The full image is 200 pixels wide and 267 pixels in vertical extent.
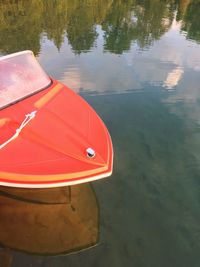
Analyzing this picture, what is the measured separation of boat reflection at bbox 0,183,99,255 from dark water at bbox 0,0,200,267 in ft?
0.96

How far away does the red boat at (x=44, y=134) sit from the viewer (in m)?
8.40

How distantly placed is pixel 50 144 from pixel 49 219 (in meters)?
2.14

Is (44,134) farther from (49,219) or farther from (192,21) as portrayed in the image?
(192,21)

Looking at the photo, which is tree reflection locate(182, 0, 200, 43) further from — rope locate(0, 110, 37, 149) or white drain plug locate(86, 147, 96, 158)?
white drain plug locate(86, 147, 96, 158)

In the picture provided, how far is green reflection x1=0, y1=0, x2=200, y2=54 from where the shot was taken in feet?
86.4

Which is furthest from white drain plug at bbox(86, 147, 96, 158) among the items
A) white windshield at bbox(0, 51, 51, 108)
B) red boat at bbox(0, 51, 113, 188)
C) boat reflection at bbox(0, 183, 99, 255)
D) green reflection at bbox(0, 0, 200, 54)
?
green reflection at bbox(0, 0, 200, 54)

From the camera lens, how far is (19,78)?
1108 cm

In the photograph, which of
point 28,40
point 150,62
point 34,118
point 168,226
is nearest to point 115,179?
point 168,226

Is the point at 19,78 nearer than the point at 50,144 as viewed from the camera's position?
No

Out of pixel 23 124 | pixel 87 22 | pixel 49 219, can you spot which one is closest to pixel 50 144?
pixel 23 124

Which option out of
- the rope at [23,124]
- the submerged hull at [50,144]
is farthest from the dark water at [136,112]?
the rope at [23,124]

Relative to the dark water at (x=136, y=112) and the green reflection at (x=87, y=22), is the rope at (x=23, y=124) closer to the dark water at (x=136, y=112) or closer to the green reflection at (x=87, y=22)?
the dark water at (x=136, y=112)

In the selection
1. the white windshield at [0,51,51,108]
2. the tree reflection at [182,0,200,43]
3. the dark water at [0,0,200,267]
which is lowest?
the tree reflection at [182,0,200,43]

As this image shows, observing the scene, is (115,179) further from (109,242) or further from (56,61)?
(56,61)
